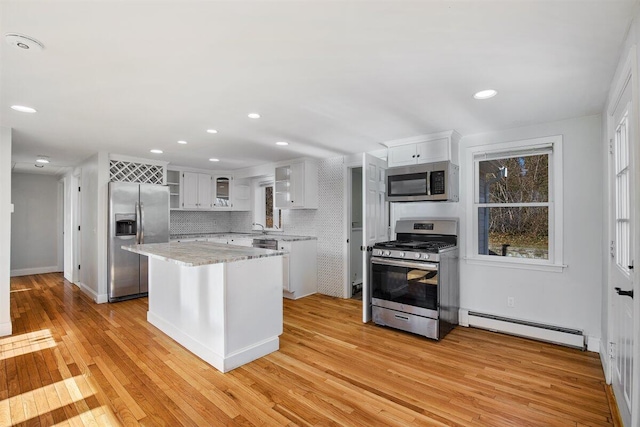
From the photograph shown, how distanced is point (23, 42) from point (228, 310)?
83.6 inches

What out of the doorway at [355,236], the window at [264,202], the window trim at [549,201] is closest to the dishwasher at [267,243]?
the window at [264,202]

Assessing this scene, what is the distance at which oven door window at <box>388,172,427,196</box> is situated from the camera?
3.51 meters

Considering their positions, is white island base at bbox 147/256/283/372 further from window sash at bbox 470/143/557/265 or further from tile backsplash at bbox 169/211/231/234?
tile backsplash at bbox 169/211/231/234

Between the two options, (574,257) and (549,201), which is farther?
(549,201)

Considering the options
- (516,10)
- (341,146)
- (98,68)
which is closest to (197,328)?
(98,68)

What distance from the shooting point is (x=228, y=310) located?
2.59 m

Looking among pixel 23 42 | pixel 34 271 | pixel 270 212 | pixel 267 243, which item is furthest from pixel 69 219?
pixel 23 42

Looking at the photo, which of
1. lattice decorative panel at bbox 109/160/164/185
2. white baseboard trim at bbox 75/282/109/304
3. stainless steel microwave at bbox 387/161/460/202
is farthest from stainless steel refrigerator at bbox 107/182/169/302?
stainless steel microwave at bbox 387/161/460/202

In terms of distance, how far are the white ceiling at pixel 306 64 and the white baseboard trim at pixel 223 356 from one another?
211cm

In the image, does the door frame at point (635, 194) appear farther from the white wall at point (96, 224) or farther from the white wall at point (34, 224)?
the white wall at point (34, 224)

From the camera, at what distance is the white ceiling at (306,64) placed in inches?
57.7

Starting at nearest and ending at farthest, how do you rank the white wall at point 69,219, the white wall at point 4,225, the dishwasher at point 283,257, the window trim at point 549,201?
the window trim at point 549,201, the white wall at point 4,225, the dishwasher at point 283,257, the white wall at point 69,219

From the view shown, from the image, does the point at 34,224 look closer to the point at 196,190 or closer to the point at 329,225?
the point at 196,190

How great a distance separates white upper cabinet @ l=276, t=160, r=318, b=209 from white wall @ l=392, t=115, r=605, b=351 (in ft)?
8.90
